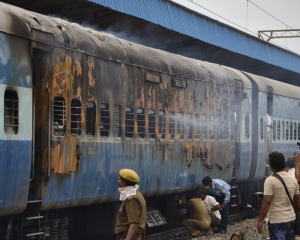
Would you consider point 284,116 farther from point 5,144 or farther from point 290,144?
point 5,144

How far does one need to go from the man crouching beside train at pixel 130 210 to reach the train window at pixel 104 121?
3755mm

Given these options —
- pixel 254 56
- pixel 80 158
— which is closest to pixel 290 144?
pixel 254 56

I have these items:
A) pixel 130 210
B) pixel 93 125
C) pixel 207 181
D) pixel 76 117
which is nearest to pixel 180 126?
pixel 207 181

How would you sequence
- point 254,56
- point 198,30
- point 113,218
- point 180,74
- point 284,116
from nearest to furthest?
point 113,218 → point 180,74 → point 284,116 → point 198,30 → point 254,56

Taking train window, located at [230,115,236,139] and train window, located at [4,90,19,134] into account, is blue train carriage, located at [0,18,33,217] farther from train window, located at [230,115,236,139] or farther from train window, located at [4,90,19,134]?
train window, located at [230,115,236,139]

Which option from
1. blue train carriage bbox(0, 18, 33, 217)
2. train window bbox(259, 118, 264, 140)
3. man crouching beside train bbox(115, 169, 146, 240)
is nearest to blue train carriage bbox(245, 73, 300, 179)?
train window bbox(259, 118, 264, 140)

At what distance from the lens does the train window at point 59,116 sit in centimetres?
998

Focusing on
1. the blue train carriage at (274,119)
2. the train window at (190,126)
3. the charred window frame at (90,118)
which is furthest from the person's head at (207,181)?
the charred window frame at (90,118)

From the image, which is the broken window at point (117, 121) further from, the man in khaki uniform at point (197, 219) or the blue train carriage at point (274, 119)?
the blue train carriage at point (274, 119)

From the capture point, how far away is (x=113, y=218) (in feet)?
41.0

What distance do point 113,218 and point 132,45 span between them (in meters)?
3.22

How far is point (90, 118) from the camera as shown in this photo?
36.1ft

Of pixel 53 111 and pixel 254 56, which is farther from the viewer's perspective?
pixel 254 56

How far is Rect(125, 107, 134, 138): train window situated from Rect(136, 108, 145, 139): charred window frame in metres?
0.28
